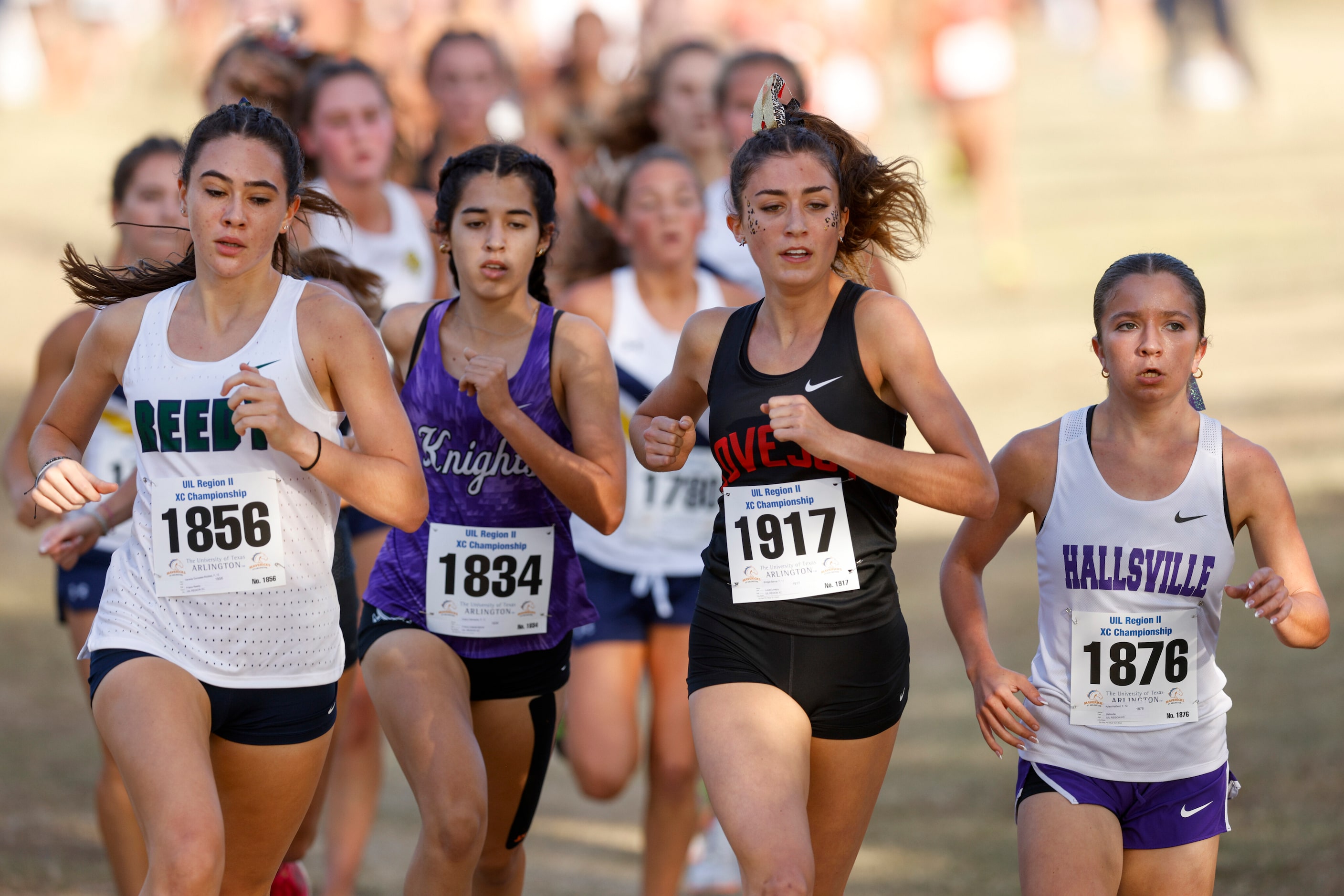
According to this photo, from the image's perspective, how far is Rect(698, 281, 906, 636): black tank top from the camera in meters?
3.56

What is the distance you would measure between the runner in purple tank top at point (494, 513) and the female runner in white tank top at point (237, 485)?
0.43 m

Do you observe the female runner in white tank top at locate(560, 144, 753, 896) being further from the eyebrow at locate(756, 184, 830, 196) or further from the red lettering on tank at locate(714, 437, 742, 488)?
the eyebrow at locate(756, 184, 830, 196)

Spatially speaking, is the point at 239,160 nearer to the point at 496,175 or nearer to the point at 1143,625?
the point at 496,175

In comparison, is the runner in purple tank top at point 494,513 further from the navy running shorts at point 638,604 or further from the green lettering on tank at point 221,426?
the navy running shorts at point 638,604

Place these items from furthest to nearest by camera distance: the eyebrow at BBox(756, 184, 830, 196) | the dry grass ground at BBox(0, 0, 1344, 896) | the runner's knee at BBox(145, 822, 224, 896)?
the dry grass ground at BBox(0, 0, 1344, 896) < the eyebrow at BBox(756, 184, 830, 196) < the runner's knee at BBox(145, 822, 224, 896)

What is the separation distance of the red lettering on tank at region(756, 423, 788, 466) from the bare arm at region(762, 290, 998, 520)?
4.8 inches

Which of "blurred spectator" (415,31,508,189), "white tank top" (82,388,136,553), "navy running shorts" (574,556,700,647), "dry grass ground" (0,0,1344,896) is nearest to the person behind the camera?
"white tank top" (82,388,136,553)

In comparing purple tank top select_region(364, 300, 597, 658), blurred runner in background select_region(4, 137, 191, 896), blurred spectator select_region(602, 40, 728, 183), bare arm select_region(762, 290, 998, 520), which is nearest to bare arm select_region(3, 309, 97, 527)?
blurred runner in background select_region(4, 137, 191, 896)

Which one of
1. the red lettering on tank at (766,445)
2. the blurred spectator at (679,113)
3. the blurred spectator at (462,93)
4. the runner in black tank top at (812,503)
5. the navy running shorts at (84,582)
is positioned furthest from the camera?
the blurred spectator at (462,93)

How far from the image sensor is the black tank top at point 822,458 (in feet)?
11.7

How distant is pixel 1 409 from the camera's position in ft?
45.6

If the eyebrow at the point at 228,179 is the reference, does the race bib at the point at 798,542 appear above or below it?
below

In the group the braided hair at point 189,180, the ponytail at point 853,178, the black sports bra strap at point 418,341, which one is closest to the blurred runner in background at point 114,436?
the braided hair at point 189,180

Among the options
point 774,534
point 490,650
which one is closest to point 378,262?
point 490,650
